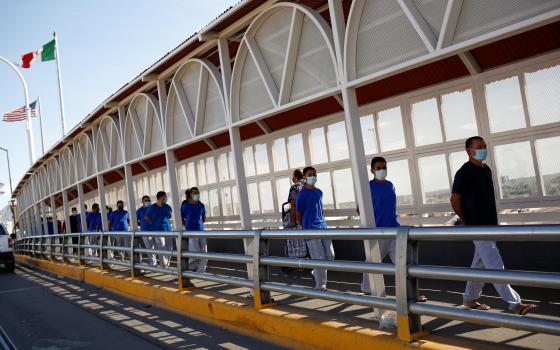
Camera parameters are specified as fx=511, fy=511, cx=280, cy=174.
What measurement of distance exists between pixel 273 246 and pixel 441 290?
5.73 metres

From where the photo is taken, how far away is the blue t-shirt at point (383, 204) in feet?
21.5

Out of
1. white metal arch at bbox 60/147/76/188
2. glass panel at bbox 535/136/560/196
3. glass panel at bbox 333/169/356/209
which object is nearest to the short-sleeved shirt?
glass panel at bbox 535/136/560/196

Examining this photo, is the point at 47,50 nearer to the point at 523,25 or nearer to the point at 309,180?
the point at 309,180

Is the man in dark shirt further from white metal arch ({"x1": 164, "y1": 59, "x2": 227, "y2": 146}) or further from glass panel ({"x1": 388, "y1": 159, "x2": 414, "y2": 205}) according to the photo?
white metal arch ({"x1": 164, "y1": 59, "x2": 227, "y2": 146})

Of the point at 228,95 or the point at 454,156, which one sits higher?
the point at 228,95

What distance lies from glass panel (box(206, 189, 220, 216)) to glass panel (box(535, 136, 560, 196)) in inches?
352

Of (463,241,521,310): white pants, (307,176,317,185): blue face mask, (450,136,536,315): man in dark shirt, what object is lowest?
(463,241,521,310): white pants

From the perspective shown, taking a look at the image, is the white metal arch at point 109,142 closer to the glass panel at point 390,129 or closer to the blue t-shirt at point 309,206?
the blue t-shirt at point 309,206

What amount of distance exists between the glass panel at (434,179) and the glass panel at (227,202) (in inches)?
248

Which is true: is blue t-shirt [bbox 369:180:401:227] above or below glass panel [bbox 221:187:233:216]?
below

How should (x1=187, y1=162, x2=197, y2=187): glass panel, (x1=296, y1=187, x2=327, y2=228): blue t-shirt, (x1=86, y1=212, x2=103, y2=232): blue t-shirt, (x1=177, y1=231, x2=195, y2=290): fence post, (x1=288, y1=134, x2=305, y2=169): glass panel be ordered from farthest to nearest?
1. (x1=86, y1=212, x2=103, y2=232): blue t-shirt
2. (x1=187, y1=162, x2=197, y2=187): glass panel
3. (x1=288, y1=134, x2=305, y2=169): glass panel
4. (x1=296, y1=187, x2=327, y2=228): blue t-shirt
5. (x1=177, y1=231, x2=195, y2=290): fence post

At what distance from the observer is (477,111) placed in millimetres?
7582

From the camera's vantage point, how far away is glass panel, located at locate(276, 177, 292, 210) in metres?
11.5

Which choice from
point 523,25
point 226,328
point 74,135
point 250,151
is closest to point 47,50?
point 74,135
